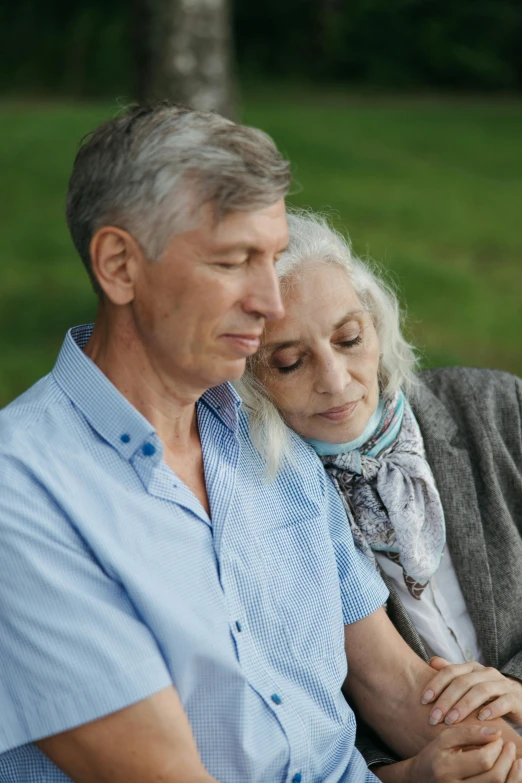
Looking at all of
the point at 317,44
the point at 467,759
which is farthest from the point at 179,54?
the point at 317,44

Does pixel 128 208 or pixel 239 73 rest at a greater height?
pixel 128 208

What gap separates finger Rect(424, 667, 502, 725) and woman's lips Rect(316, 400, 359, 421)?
0.69 m

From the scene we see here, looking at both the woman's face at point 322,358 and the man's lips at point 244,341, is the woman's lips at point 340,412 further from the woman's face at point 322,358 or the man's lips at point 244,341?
the man's lips at point 244,341

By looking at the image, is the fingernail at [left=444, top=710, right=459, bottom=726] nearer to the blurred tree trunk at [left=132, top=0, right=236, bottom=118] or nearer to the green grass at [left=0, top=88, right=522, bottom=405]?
the green grass at [left=0, top=88, right=522, bottom=405]

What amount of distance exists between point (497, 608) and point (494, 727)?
1.23ft

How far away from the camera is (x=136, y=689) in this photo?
189cm

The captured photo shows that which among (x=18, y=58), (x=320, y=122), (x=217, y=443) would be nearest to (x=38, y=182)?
(x=320, y=122)

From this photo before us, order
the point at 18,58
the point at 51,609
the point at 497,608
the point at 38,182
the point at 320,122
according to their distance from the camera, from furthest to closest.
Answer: the point at 18,58 → the point at 320,122 → the point at 38,182 → the point at 497,608 → the point at 51,609

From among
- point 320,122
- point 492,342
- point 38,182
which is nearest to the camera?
point 492,342

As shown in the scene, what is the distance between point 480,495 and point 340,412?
533 mm

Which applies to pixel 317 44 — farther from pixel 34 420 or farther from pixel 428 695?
pixel 34 420

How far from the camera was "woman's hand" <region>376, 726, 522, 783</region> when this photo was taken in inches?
92.7

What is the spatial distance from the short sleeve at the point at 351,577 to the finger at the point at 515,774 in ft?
1.55

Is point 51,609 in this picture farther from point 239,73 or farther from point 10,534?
point 239,73
